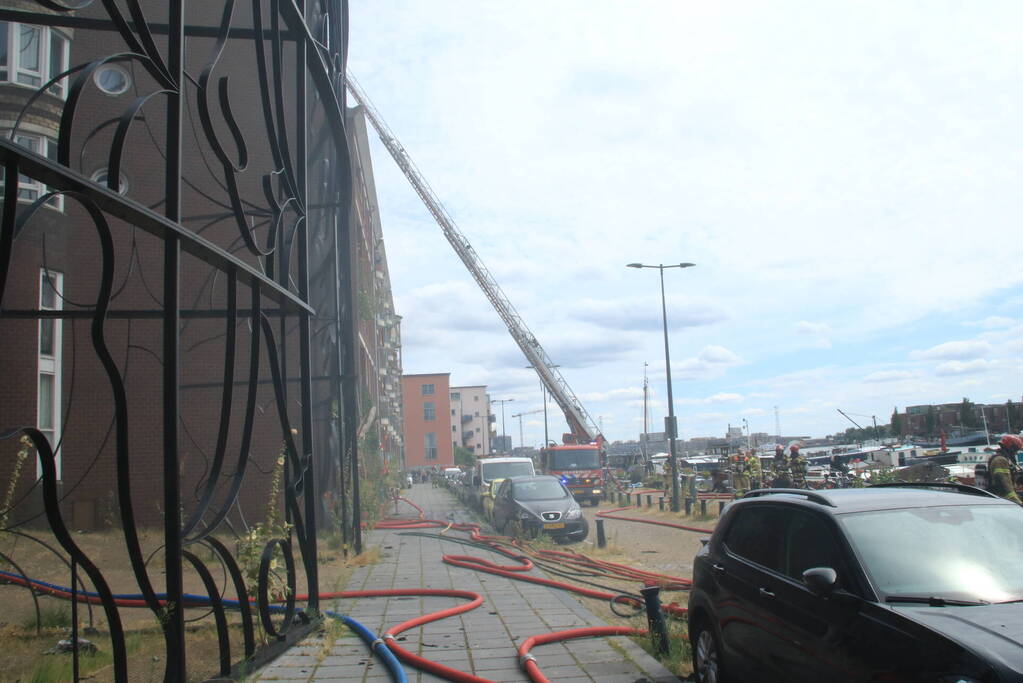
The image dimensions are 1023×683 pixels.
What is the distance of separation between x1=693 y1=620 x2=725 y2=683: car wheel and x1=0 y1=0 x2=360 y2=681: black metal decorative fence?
3.42 m

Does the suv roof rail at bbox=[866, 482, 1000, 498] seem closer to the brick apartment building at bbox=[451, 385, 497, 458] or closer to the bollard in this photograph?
the bollard

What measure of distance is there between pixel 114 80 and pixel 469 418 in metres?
111

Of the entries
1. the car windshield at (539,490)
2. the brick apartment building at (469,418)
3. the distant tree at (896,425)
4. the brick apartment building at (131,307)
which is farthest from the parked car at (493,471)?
the brick apartment building at (469,418)

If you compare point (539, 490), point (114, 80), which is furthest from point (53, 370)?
point (539, 490)

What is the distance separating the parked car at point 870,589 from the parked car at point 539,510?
1083 cm

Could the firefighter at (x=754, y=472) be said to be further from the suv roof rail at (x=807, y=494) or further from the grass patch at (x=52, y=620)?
the grass patch at (x=52, y=620)

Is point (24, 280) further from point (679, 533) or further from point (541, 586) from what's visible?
point (679, 533)

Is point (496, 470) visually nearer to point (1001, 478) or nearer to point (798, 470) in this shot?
point (798, 470)

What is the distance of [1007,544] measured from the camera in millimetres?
4590

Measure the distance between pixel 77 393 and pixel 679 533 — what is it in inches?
503

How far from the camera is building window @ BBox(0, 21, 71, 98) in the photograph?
14.7 metres

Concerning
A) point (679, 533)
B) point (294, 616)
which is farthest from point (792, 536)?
point (679, 533)

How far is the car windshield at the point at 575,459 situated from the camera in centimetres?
3191

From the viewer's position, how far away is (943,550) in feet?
14.9
